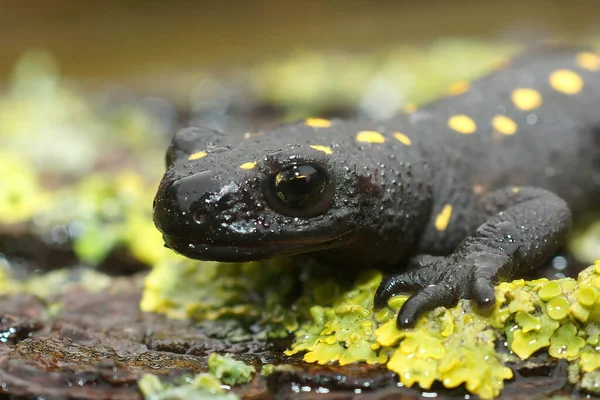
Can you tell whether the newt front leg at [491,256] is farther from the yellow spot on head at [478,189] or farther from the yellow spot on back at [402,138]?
the yellow spot on back at [402,138]

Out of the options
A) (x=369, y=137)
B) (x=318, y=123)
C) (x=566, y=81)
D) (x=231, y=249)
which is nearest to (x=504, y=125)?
(x=566, y=81)

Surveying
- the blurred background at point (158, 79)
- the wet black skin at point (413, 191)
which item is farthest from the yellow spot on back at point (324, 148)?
the blurred background at point (158, 79)

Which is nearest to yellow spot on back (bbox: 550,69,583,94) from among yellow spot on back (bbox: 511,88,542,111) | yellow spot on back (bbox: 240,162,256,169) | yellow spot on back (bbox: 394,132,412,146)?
yellow spot on back (bbox: 511,88,542,111)

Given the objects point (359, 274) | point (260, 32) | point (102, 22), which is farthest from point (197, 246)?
point (102, 22)

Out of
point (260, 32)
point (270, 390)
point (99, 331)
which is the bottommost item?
point (270, 390)

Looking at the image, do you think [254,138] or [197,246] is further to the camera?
[254,138]

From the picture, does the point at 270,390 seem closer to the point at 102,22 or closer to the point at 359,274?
the point at 359,274

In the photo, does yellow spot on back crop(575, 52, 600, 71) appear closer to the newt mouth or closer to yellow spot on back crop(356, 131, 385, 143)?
yellow spot on back crop(356, 131, 385, 143)
